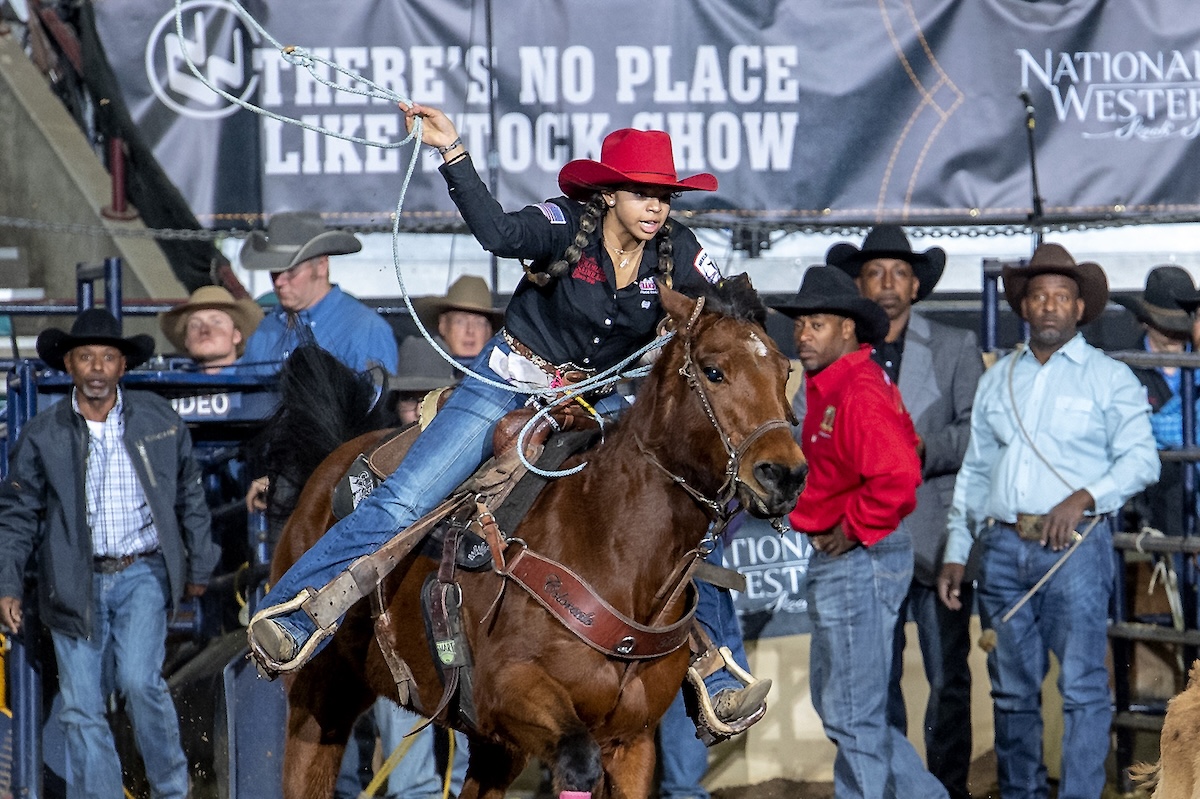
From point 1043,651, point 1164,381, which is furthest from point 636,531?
point 1164,381

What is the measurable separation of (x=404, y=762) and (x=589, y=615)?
314 centimetres

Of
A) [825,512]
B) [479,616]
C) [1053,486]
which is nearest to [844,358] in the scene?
A: [825,512]

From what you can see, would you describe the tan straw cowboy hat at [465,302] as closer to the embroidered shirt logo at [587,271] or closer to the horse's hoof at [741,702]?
the embroidered shirt logo at [587,271]

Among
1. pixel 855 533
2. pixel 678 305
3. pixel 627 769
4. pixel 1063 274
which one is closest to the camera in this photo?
pixel 678 305

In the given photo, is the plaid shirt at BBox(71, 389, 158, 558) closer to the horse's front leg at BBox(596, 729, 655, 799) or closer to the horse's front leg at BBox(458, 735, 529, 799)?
the horse's front leg at BBox(458, 735, 529, 799)

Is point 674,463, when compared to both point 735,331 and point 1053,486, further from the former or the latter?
point 1053,486

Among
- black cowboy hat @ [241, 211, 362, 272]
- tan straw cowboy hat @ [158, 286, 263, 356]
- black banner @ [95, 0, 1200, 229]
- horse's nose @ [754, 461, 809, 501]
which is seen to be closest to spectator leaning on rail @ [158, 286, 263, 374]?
tan straw cowboy hat @ [158, 286, 263, 356]

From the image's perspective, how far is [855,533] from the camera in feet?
21.4

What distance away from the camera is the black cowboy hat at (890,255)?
790 cm

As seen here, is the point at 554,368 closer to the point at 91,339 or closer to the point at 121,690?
the point at 91,339

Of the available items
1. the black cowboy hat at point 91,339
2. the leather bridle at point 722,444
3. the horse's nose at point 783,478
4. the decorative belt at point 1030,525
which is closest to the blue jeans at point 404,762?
the black cowboy hat at point 91,339

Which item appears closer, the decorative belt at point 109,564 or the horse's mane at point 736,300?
the horse's mane at point 736,300

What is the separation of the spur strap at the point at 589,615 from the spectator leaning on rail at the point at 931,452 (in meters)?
2.69

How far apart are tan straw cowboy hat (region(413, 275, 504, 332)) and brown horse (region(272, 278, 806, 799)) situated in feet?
11.7
